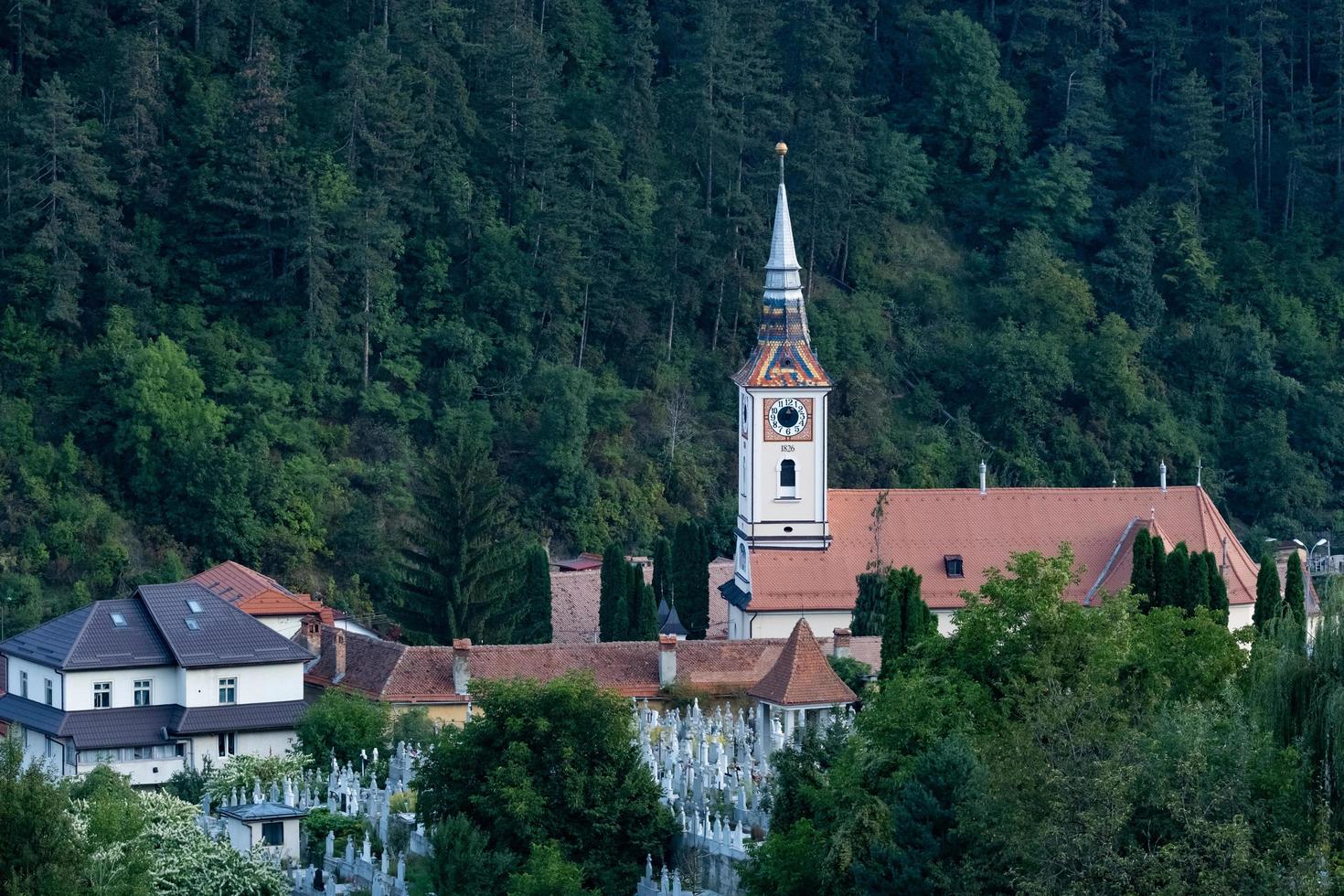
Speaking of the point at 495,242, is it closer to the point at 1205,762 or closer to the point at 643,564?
the point at 643,564

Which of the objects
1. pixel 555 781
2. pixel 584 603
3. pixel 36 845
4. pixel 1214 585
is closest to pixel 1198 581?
pixel 1214 585

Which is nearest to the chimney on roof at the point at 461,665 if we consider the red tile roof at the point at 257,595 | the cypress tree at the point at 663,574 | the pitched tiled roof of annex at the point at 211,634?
the pitched tiled roof of annex at the point at 211,634

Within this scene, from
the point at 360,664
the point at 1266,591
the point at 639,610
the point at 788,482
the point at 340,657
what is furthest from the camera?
the point at 788,482

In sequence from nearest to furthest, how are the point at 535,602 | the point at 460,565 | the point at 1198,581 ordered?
the point at 1198,581, the point at 460,565, the point at 535,602

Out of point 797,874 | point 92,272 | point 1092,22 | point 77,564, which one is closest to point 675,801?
point 797,874

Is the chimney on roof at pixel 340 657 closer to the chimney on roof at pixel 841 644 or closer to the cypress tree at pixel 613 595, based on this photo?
the cypress tree at pixel 613 595

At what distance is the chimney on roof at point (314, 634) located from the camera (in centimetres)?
8041

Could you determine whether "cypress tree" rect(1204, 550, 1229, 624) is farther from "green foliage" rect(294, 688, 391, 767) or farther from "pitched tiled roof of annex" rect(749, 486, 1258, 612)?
"green foliage" rect(294, 688, 391, 767)

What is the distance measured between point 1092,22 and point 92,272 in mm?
38413

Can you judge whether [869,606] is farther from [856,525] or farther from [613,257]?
[613,257]

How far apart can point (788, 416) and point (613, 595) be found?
718 centimetres

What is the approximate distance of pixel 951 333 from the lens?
115 meters

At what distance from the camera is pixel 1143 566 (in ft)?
275

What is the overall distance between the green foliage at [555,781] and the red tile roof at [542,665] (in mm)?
12456
